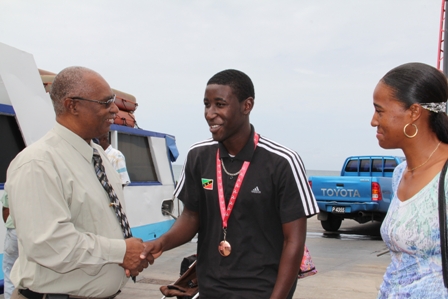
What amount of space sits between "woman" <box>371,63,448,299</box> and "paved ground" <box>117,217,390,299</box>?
4.58 m

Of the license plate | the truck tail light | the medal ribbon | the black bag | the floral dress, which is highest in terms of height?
the medal ribbon

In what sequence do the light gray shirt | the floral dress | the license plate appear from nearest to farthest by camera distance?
the floral dress → the light gray shirt → the license plate

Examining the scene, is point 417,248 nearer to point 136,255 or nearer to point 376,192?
point 136,255

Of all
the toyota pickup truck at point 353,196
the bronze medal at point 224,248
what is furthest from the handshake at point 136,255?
the toyota pickup truck at point 353,196

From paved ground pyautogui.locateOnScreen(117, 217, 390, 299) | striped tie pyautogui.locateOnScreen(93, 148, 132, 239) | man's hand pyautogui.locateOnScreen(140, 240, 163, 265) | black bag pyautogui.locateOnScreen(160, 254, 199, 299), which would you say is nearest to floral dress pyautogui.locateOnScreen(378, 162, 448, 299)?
man's hand pyautogui.locateOnScreen(140, 240, 163, 265)

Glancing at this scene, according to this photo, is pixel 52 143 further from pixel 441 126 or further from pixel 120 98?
pixel 120 98

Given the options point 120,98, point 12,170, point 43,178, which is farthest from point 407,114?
point 120,98

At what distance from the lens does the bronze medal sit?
275 centimetres

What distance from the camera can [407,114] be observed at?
241 centimetres

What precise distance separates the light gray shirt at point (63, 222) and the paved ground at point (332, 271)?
403 centimetres

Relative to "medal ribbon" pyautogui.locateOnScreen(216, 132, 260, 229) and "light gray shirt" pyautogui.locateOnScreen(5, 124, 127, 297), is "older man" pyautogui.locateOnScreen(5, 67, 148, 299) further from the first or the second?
"medal ribbon" pyautogui.locateOnScreen(216, 132, 260, 229)

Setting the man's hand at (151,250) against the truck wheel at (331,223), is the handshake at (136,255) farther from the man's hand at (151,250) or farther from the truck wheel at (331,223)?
the truck wheel at (331,223)

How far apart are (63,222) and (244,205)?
973 millimetres

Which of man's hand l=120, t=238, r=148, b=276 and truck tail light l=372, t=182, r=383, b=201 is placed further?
truck tail light l=372, t=182, r=383, b=201
